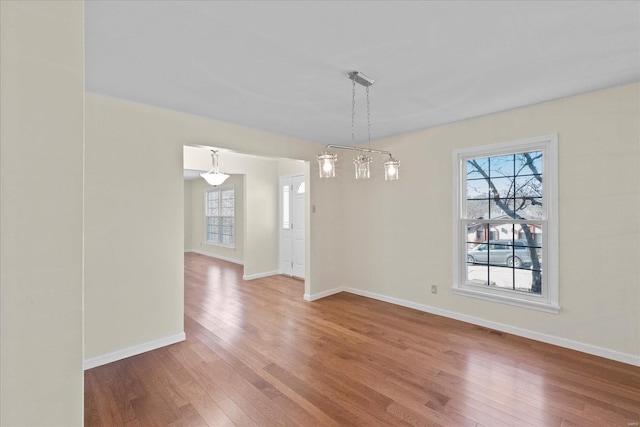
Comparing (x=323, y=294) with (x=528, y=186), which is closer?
(x=528, y=186)

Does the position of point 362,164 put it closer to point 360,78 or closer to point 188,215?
point 360,78

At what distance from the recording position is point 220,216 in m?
8.75

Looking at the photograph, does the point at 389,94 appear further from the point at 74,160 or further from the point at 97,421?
the point at 97,421

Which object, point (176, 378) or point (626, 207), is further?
point (626, 207)

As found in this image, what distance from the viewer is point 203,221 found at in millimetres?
9523

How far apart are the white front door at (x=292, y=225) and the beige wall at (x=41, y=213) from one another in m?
5.26

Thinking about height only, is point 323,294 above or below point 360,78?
below

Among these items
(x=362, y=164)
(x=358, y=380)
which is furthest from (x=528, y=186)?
(x=358, y=380)

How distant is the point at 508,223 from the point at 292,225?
4010mm

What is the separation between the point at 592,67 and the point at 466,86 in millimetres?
895

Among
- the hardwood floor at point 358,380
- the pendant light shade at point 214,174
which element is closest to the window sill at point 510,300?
the hardwood floor at point 358,380

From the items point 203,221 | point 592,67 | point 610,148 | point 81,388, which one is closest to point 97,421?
point 81,388

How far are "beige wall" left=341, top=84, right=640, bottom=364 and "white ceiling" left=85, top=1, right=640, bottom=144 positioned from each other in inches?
10.8

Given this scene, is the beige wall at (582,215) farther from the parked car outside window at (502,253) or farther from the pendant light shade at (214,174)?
the pendant light shade at (214,174)
